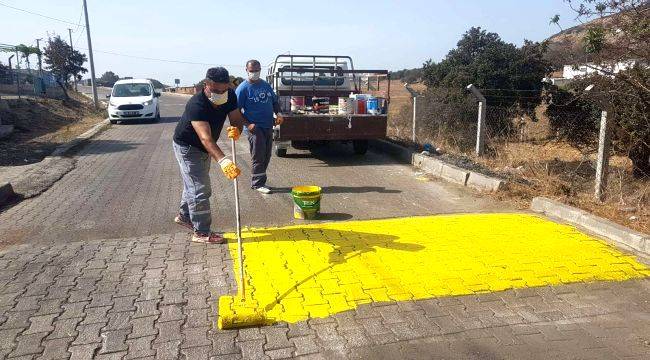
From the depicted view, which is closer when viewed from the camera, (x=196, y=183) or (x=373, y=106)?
(x=196, y=183)

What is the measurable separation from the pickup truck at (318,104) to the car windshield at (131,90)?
9147mm

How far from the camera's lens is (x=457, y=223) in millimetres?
5887

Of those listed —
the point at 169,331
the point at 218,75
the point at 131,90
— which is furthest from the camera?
the point at 131,90

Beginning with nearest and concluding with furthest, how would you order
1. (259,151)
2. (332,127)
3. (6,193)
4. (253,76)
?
(6,193) < (253,76) < (259,151) < (332,127)

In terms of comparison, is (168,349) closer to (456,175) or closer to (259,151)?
(259,151)

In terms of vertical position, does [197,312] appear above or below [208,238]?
below

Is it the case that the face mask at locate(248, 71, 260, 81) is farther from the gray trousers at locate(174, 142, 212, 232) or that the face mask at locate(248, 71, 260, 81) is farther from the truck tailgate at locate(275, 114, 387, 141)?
the gray trousers at locate(174, 142, 212, 232)

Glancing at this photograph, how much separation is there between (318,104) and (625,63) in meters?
5.50

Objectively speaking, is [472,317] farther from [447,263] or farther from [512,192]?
[512,192]

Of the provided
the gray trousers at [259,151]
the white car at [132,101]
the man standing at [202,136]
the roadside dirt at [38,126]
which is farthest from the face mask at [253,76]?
the white car at [132,101]

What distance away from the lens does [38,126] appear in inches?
653

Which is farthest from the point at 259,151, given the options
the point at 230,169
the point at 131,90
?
the point at 131,90

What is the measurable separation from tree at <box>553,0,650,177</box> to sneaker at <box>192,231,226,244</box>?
5131 millimetres

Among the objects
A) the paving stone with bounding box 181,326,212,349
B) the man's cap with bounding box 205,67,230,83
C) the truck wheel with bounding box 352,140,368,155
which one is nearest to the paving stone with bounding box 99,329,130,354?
the paving stone with bounding box 181,326,212,349
